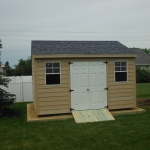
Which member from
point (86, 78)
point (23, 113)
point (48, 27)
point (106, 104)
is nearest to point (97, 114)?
point (106, 104)

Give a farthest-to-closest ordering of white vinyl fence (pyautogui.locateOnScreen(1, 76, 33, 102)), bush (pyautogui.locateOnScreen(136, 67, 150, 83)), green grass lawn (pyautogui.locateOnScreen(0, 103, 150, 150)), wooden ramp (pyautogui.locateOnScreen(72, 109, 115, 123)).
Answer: bush (pyautogui.locateOnScreen(136, 67, 150, 83)) → white vinyl fence (pyautogui.locateOnScreen(1, 76, 33, 102)) → wooden ramp (pyautogui.locateOnScreen(72, 109, 115, 123)) → green grass lawn (pyautogui.locateOnScreen(0, 103, 150, 150))

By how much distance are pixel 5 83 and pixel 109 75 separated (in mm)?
4421

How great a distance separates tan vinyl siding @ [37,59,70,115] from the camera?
28.3 feet

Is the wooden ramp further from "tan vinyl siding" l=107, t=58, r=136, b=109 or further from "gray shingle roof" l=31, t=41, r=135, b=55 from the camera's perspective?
"gray shingle roof" l=31, t=41, r=135, b=55

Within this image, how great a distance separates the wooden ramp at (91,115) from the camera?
8.16 meters

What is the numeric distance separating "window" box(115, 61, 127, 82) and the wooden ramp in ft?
4.96

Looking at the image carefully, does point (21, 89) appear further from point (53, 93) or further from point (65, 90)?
point (65, 90)

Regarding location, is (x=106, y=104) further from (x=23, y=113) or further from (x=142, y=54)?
(x=142, y=54)

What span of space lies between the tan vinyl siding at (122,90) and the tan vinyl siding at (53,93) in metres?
1.82

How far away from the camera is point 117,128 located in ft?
23.0

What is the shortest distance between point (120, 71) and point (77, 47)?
2098mm

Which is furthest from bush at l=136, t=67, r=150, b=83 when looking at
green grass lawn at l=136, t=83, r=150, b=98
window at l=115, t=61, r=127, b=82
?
window at l=115, t=61, r=127, b=82

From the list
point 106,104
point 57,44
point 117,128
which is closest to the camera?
point 117,128

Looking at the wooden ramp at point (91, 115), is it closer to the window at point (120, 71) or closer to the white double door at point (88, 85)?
the white double door at point (88, 85)
